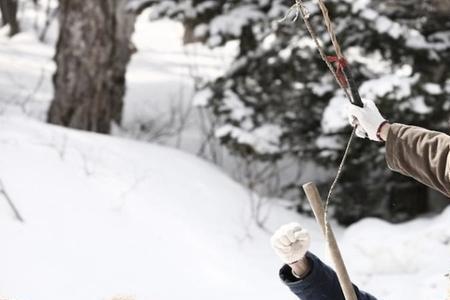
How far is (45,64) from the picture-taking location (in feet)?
33.1

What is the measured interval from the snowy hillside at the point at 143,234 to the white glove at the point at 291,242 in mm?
1753

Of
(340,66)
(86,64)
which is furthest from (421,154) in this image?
(86,64)

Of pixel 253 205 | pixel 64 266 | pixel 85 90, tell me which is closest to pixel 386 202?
pixel 253 205

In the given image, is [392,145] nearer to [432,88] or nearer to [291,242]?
[291,242]

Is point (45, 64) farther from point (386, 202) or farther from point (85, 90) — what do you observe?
point (386, 202)

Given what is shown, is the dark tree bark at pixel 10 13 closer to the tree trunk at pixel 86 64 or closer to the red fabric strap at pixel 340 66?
the tree trunk at pixel 86 64

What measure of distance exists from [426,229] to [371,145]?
852mm

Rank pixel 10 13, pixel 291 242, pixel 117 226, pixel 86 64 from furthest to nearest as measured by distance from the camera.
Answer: pixel 10 13, pixel 86 64, pixel 117 226, pixel 291 242

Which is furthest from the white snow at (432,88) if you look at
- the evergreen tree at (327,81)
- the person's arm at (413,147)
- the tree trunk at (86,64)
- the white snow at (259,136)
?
Answer: the person's arm at (413,147)

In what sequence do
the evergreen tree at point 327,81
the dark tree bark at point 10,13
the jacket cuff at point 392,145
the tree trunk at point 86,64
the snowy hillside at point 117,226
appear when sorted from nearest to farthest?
the jacket cuff at point 392,145 < the snowy hillside at point 117,226 < the evergreen tree at point 327,81 < the tree trunk at point 86,64 < the dark tree bark at point 10,13

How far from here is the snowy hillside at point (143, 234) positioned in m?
3.83

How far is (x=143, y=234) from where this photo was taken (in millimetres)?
4426

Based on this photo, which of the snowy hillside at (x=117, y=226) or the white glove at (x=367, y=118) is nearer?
the white glove at (x=367, y=118)

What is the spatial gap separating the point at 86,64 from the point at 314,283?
4.69m
